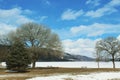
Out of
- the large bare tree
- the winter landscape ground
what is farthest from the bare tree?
the winter landscape ground

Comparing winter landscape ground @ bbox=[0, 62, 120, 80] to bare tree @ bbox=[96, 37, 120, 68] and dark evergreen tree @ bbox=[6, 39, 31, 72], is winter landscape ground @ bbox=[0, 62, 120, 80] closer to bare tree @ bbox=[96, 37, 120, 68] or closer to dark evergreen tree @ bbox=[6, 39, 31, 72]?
dark evergreen tree @ bbox=[6, 39, 31, 72]

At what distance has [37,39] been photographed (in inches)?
3041

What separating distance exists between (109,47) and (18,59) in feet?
116

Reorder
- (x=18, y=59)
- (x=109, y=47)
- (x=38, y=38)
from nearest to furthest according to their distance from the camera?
(x=18, y=59), (x=38, y=38), (x=109, y=47)

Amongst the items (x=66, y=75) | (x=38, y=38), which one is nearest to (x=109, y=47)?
(x=38, y=38)

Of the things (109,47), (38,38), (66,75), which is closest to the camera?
(66,75)

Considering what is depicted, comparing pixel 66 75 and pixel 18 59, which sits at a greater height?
pixel 18 59

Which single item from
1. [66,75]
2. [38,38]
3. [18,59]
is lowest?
[66,75]

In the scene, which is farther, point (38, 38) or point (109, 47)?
point (109, 47)

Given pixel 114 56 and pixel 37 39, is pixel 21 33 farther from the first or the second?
pixel 114 56

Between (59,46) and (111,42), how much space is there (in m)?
17.4

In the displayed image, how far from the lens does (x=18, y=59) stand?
192 feet

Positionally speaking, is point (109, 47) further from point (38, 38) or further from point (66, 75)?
point (66, 75)

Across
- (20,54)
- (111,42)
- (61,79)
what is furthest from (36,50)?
(61,79)
